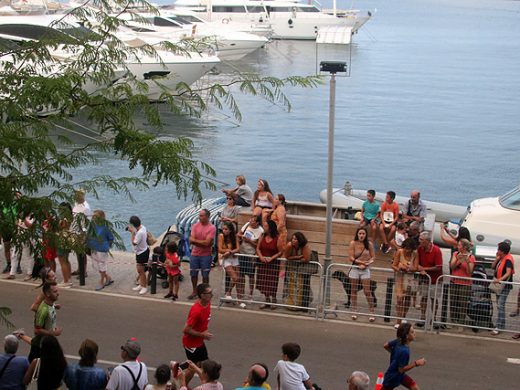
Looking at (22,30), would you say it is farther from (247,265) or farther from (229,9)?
(229,9)

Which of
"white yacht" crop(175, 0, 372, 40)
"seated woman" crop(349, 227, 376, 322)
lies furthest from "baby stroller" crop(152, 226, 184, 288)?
"white yacht" crop(175, 0, 372, 40)

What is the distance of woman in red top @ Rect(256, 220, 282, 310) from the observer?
14.4 metres

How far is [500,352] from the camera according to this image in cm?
1313

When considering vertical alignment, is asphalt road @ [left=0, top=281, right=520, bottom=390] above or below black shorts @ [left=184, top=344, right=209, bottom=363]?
below

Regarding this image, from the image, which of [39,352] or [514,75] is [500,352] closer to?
[39,352]

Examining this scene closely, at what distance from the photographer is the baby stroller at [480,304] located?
1362cm

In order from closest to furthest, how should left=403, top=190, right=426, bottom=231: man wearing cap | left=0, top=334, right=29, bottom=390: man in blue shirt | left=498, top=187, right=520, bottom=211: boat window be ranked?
left=0, top=334, right=29, bottom=390: man in blue shirt, left=403, top=190, right=426, bottom=231: man wearing cap, left=498, top=187, right=520, bottom=211: boat window

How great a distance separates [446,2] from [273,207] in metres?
187

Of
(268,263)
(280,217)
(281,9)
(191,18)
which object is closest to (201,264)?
(268,263)

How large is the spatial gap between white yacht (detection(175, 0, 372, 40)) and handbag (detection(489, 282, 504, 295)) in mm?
81818

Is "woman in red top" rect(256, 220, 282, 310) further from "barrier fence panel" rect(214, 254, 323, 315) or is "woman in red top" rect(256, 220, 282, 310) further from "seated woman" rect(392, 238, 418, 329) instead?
"seated woman" rect(392, 238, 418, 329)

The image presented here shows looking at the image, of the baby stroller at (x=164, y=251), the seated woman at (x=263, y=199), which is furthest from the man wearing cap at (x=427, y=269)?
the baby stroller at (x=164, y=251)

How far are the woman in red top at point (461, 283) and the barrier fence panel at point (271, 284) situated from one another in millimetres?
1951

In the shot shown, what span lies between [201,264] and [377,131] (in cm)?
3555
